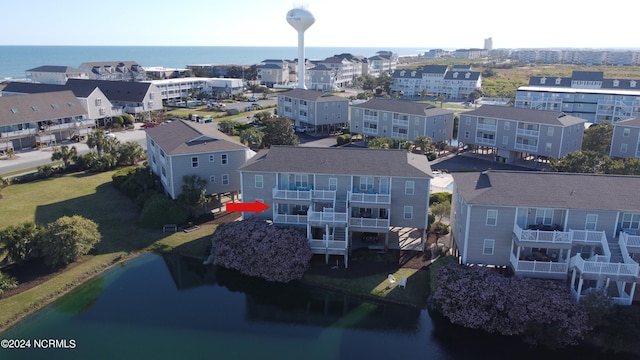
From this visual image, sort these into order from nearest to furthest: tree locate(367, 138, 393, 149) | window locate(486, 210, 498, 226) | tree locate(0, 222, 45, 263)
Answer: window locate(486, 210, 498, 226), tree locate(0, 222, 45, 263), tree locate(367, 138, 393, 149)

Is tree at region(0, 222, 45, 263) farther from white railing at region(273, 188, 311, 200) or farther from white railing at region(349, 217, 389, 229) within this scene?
white railing at region(349, 217, 389, 229)

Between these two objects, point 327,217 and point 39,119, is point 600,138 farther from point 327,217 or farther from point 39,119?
point 39,119

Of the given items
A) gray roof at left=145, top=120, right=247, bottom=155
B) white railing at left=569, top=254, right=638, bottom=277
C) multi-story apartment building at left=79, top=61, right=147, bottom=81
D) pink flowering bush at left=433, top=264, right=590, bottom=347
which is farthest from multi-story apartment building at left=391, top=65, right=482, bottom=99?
pink flowering bush at left=433, top=264, right=590, bottom=347

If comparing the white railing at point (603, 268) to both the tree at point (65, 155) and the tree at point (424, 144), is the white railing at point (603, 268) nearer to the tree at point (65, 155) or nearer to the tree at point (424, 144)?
the tree at point (424, 144)

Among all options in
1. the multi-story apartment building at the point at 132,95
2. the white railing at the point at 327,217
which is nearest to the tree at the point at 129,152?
the multi-story apartment building at the point at 132,95

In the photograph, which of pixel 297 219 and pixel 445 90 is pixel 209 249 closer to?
pixel 297 219

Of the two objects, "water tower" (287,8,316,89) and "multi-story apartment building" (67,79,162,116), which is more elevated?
"water tower" (287,8,316,89)
